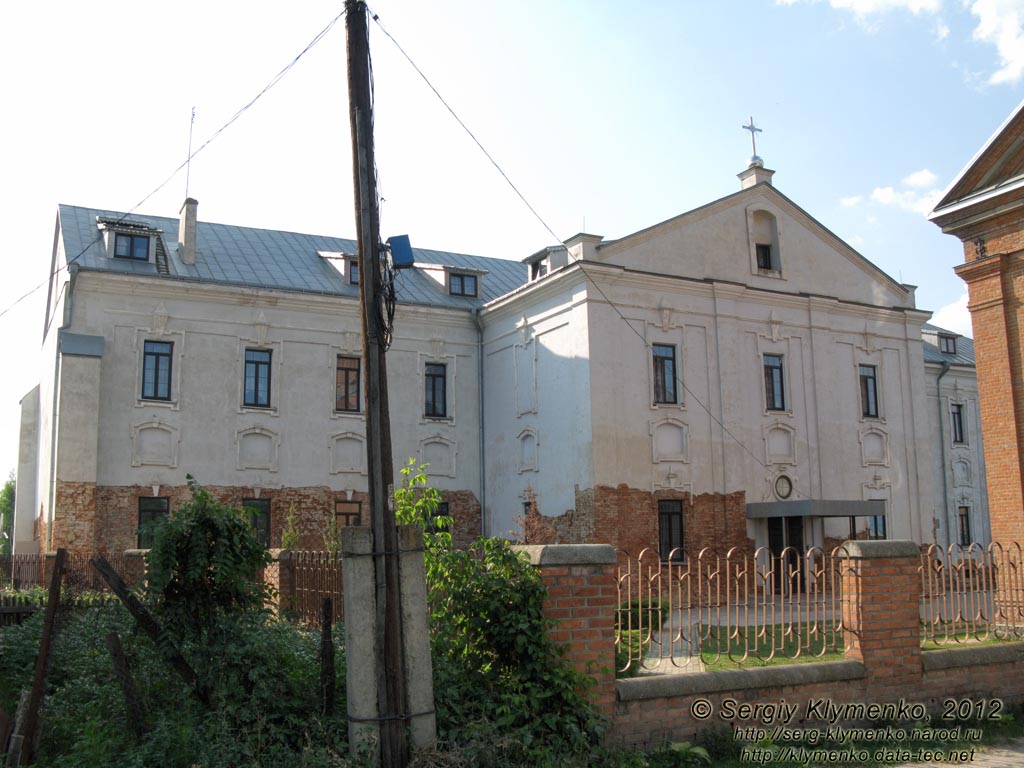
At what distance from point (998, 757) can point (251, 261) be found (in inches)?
921

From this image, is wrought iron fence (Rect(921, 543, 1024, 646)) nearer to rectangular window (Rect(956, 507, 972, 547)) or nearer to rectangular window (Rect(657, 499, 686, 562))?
rectangular window (Rect(657, 499, 686, 562))

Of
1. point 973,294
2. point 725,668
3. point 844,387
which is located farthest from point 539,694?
point 844,387

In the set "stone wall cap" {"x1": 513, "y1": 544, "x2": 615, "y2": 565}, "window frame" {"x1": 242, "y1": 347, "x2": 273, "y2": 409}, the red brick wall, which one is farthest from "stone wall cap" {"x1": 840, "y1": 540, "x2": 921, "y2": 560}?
"window frame" {"x1": 242, "y1": 347, "x2": 273, "y2": 409}

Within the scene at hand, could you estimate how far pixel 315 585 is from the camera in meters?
12.8

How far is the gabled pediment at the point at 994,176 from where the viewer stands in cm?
1455

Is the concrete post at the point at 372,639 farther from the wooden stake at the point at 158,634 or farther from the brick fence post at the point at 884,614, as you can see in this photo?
the brick fence post at the point at 884,614

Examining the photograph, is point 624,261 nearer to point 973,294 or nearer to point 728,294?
point 728,294

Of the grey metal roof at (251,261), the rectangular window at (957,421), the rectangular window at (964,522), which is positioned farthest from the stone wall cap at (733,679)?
the rectangular window at (957,421)

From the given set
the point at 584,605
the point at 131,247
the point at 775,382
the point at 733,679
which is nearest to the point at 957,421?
the point at 775,382

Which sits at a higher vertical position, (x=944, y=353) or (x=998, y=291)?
(x=944, y=353)

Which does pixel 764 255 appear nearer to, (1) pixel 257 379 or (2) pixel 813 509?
(2) pixel 813 509

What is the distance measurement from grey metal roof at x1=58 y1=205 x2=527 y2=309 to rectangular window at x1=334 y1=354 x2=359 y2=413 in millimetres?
1923

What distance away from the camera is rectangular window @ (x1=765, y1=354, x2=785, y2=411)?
26.2 metres

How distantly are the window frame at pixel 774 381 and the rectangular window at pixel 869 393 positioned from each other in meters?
2.82
